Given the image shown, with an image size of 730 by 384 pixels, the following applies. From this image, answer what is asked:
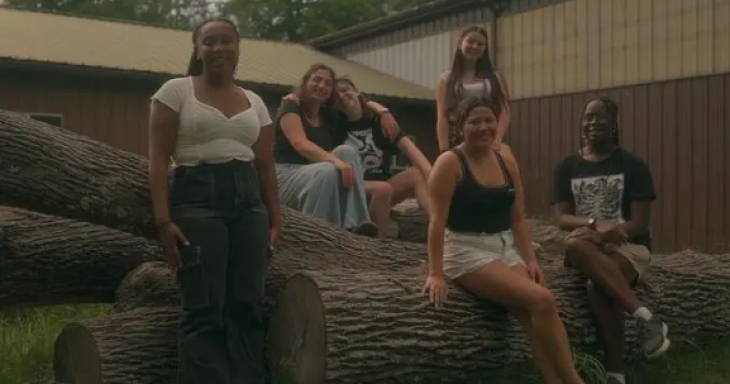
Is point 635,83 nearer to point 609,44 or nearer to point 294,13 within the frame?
point 609,44

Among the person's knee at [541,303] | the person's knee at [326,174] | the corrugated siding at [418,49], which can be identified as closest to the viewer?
the person's knee at [541,303]

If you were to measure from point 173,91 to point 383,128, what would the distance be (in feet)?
9.72

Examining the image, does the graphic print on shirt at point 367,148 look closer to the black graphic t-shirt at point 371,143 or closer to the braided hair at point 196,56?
the black graphic t-shirt at point 371,143

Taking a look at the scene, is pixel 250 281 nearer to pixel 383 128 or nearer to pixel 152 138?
pixel 152 138

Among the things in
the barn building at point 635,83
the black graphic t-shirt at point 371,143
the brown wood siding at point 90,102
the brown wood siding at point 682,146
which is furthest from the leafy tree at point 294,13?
the black graphic t-shirt at point 371,143

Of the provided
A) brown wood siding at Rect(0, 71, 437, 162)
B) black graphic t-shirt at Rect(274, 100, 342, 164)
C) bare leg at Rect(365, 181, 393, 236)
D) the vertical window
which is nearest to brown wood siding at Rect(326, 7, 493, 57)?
brown wood siding at Rect(0, 71, 437, 162)

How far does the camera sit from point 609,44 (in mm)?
16016

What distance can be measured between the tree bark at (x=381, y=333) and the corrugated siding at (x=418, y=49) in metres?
13.7

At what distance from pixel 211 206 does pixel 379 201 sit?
2.88 metres

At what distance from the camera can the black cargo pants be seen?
15.4ft

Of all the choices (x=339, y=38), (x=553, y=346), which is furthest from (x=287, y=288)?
(x=339, y=38)

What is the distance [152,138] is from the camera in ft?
15.4

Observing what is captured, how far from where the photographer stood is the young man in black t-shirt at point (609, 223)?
5.71m

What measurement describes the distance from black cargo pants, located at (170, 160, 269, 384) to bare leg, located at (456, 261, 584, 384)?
1.27m
